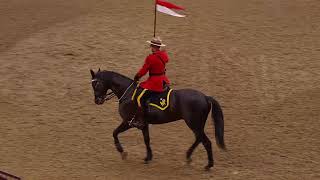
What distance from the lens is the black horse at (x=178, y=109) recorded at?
14.6 metres

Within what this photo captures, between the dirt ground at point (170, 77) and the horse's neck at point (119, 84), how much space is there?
Result: 1.87 m

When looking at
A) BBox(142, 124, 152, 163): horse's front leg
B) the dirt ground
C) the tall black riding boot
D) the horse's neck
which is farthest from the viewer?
the dirt ground

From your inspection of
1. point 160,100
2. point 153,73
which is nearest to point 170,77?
point 153,73

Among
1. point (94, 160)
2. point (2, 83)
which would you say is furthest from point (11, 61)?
point (94, 160)

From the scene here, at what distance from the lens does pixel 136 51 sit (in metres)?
23.3

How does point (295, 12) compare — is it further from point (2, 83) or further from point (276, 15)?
point (2, 83)

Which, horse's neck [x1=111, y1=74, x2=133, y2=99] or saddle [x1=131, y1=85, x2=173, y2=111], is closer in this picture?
saddle [x1=131, y1=85, x2=173, y2=111]

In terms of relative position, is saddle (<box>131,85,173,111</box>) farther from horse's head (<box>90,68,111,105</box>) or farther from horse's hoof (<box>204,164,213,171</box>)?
horse's hoof (<box>204,164,213,171</box>)

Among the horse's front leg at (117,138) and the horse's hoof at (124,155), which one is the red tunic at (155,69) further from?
the horse's hoof at (124,155)

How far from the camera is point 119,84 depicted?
15.3 meters

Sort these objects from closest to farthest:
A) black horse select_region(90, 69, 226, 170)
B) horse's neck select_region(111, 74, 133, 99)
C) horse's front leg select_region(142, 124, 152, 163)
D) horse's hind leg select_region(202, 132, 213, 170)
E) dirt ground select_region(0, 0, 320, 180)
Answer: black horse select_region(90, 69, 226, 170)
horse's hind leg select_region(202, 132, 213, 170)
horse's neck select_region(111, 74, 133, 99)
horse's front leg select_region(142, 124, 152, 163)
dirt ground select_region(0, 0, 320, 180)

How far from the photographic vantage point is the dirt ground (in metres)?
15.6

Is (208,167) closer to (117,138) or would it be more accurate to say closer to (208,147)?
(208,147)

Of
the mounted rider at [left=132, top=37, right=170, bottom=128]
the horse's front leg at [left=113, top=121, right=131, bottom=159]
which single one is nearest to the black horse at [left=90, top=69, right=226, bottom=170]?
the horse's front leg at [left=113, top=121, right=131, bottom=159]
